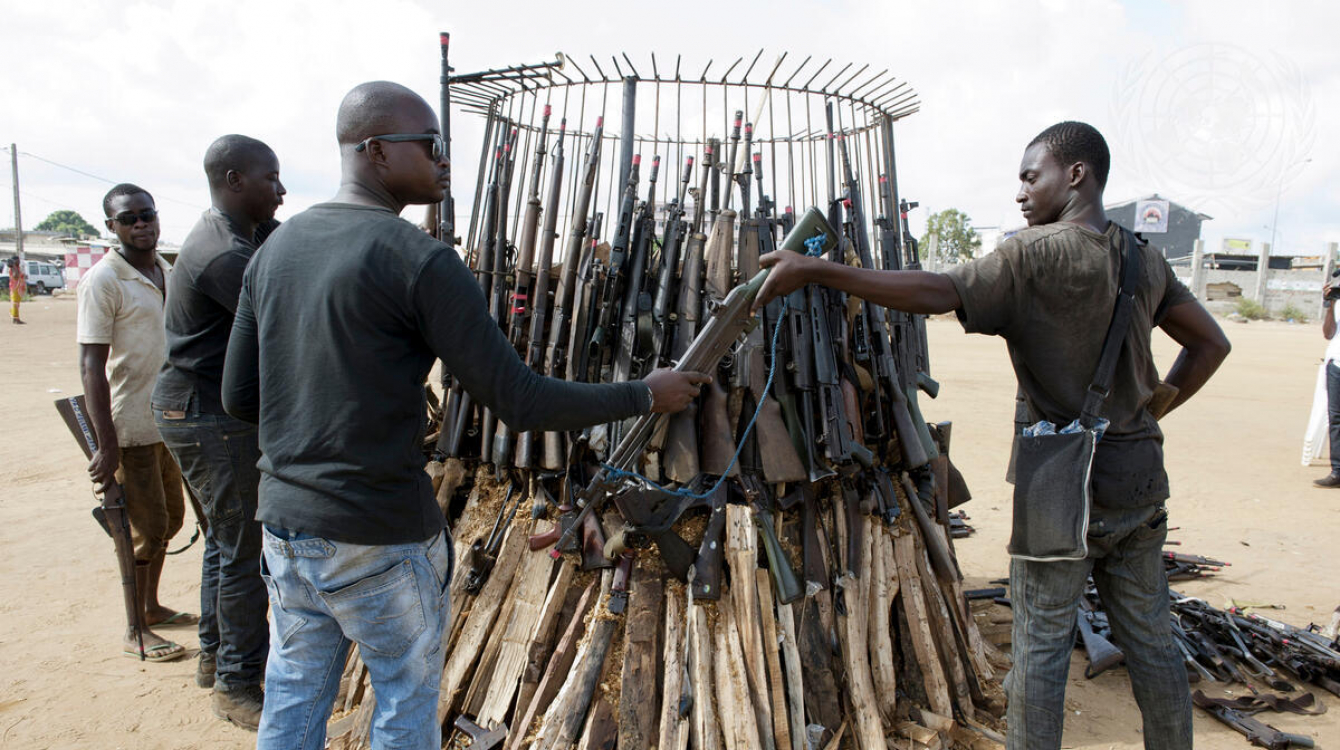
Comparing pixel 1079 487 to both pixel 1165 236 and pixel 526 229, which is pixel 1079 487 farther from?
pixel 1165 236

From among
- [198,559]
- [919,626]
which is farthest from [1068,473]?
[198,559]

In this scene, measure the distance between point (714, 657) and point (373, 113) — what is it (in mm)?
2519

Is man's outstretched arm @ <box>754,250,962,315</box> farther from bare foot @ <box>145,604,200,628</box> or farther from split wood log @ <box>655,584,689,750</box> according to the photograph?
bare foot @ <box>145,604,200,628</box>

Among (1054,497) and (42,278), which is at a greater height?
(42,278)

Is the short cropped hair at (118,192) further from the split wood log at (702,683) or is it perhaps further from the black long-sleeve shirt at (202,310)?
the split wood log at (702,683)

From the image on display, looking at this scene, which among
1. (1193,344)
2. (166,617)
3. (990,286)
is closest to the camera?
(990,286)

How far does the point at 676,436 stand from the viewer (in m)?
3.58

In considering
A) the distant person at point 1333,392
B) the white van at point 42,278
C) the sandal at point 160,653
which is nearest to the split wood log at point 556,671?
the sandal at point 160,653

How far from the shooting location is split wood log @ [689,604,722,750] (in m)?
3.08

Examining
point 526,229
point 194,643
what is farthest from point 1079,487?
point 194,643

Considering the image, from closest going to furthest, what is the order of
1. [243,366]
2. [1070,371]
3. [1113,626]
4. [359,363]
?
[359,363], [243,366], [1070,371], [1113,626]

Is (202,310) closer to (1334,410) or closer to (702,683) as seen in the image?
(702,683)

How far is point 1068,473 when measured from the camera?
101 inches

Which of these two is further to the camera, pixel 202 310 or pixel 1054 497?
pixel 202 310
